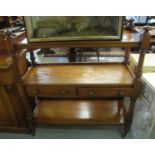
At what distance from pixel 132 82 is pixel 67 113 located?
83 cm

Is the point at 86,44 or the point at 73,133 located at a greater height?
the point at 86,44

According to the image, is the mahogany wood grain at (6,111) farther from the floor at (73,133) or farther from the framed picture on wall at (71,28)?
the framed picture on wall at (71,28)

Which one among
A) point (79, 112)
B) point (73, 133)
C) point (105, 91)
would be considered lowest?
point (73, 133)

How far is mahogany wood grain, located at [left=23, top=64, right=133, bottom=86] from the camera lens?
1.35 meters

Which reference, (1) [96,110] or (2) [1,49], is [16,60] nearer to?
(2) [1,49]

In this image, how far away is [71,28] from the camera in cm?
115

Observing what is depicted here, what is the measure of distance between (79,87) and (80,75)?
0.61 feet

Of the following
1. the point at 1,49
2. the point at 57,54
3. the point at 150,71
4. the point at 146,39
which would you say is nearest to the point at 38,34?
the point at 1,49

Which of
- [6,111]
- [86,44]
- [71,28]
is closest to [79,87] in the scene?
[86,44]

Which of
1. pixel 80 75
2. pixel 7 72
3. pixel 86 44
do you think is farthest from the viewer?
pixel 80 75

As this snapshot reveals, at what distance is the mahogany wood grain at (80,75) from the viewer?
53.1 inches

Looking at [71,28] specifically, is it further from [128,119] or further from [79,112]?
[128,119]

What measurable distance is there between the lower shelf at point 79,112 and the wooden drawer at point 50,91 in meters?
0.41

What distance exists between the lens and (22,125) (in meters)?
1.68
